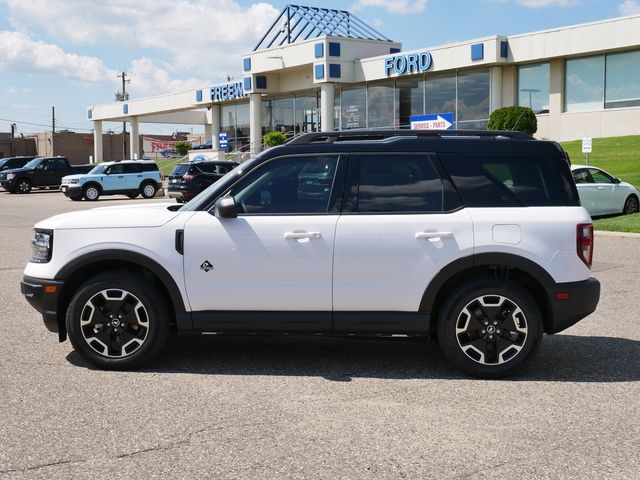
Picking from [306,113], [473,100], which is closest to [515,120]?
[473,100]

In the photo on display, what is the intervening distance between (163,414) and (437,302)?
232 cm

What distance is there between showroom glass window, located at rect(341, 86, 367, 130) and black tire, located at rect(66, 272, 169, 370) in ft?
135

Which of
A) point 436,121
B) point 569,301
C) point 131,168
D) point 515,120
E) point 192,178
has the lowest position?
point 569,301

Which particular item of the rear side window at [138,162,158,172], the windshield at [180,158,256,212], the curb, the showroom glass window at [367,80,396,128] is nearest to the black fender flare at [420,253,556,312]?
the windshield at [180,158,256,212]

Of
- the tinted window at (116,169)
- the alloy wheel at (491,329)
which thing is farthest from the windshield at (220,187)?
the tinted window at (116,169)

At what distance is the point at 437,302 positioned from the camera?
6.14 m

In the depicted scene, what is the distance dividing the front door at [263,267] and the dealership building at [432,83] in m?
20.0

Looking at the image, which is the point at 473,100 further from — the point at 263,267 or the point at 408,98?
the point at 263,267

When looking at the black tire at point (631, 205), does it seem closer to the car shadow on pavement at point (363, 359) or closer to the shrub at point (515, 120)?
the car shadow on pavement at point (363, 359)

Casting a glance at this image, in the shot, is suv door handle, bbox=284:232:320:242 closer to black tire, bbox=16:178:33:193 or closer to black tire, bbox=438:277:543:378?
black tire, bbox=438:277:543:378

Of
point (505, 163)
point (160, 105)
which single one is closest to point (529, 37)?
point (505, 163)

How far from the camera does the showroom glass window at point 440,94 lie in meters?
41.7

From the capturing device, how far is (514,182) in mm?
6086

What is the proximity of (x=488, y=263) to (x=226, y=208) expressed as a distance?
204 cm
